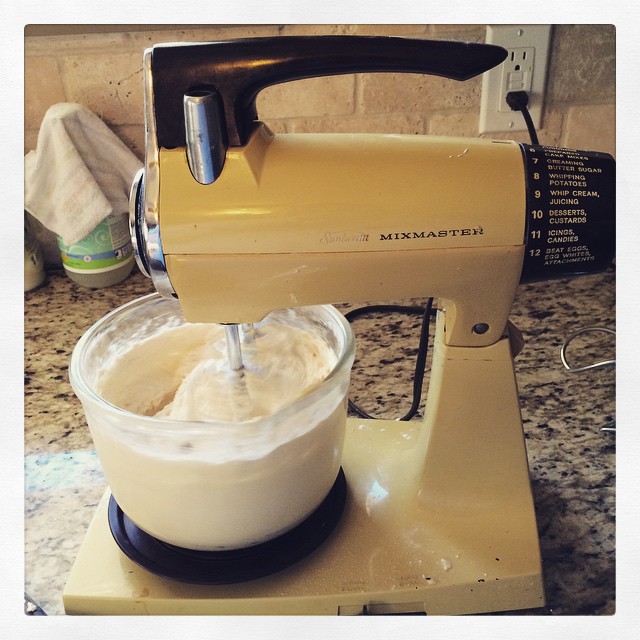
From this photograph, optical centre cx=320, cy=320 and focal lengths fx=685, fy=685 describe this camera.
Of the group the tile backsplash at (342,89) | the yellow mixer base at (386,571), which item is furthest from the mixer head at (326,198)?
the tile backsplash at (342,89)

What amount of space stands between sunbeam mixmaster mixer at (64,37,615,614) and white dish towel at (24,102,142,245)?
1.33 ft

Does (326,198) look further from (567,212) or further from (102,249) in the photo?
(102,249)

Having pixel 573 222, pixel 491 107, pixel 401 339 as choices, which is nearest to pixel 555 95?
pixel 491 107

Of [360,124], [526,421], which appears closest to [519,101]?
[360,124]

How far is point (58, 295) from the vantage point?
81cm

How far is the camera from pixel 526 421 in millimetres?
597

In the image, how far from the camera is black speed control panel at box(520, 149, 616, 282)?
1.27 ft

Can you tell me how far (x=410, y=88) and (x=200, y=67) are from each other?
0.47 metres

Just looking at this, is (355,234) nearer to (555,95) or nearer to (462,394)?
(462,394)

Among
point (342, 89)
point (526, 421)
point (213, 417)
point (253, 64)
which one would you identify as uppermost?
point (253, 64)

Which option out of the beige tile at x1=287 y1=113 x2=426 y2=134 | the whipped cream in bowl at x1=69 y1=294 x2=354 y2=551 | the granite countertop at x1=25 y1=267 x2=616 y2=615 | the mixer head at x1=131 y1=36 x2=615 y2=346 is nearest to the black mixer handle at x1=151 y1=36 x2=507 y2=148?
the mixer head at x1=131 y1=36 x2=615 y2=346

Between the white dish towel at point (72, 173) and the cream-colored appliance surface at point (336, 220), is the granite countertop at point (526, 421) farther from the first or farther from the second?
the cream-colored appliance surface at point (336, 220)

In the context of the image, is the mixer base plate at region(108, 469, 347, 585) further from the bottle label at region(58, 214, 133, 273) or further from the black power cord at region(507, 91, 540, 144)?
the black power cord at region(507, 91, 540, 144)

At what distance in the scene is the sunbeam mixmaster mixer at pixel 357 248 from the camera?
36 cm
